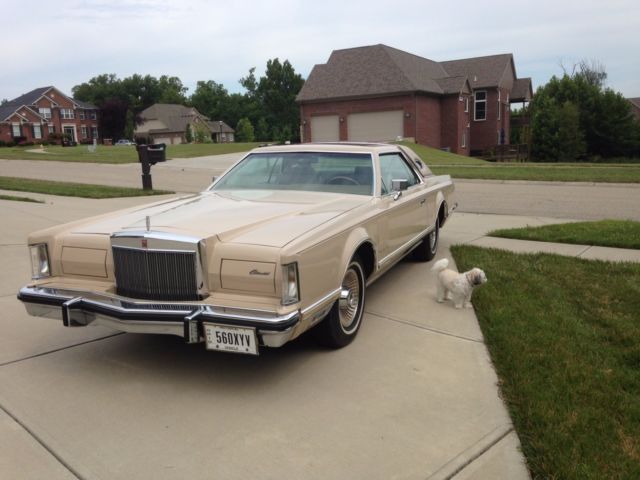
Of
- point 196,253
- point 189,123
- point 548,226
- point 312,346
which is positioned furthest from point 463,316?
point 189,123

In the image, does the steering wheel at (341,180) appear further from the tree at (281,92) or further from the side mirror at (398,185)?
the tree at (281,92)

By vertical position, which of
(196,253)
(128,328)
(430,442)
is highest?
(196,253)

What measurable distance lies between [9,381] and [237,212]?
193cm

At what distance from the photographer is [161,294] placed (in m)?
3.67

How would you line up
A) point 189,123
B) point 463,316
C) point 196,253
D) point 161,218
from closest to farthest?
point 196,253 → point 161,218 → point 463,316 → point 189,123

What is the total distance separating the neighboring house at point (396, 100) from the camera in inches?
1484

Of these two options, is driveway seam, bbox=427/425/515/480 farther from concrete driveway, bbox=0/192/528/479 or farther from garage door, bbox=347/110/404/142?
garage door, bbox=347/110/404/142

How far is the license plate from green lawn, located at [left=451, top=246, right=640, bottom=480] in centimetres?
159

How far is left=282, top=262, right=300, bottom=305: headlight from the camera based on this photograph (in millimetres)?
3436

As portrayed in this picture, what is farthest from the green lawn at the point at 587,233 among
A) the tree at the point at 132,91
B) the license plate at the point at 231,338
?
the tree at the point at 132,91

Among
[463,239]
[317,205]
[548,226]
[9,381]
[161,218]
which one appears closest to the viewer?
[9,381]

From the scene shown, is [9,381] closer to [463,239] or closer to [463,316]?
[463,316]

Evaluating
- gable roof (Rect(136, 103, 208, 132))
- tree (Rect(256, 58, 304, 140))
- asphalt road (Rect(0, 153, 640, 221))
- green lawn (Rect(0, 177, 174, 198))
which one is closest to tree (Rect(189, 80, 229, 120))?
tree (Rect(256, 58, 304, 140))

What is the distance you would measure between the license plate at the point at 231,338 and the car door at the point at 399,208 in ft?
6.28
